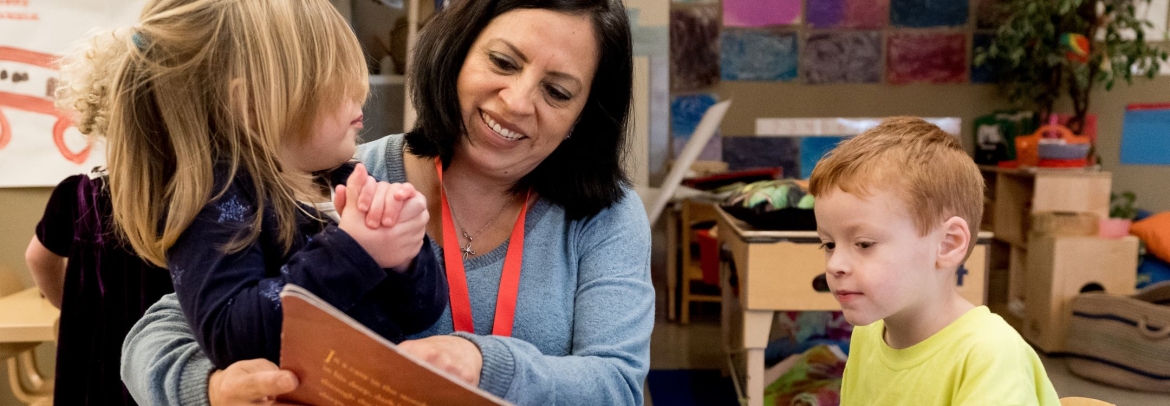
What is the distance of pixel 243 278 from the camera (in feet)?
2.53

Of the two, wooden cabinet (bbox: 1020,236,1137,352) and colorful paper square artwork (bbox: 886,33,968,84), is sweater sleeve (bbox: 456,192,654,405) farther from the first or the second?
colorful paper square artwork (bbox: 886,33,968,84)

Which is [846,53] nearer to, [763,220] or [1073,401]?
[763,220]

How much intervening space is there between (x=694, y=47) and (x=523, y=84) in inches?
174

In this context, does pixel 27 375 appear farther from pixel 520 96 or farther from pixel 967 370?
pixel 967 370

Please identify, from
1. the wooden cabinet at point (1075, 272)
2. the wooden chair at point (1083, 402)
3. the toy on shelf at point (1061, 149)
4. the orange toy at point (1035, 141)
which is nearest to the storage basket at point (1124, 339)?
the wooden cabinet at point (1075, 272)

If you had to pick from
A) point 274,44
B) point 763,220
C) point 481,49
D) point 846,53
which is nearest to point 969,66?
point 846,53

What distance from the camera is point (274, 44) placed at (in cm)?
85

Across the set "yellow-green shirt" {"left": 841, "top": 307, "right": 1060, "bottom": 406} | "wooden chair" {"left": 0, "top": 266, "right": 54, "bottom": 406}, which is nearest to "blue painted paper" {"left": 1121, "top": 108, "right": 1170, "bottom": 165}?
"yellow-green shirt" {"left": 841, "top": 307, "right": 1060, "bottom": 406}

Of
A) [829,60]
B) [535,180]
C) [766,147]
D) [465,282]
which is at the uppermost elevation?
[535,180]

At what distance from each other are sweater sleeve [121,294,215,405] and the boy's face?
31.3 inches

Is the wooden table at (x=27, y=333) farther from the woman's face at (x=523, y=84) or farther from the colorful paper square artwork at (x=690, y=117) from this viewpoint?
the colorful paper square artwork at (x=690, y=117)

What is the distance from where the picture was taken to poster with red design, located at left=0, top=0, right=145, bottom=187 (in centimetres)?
288

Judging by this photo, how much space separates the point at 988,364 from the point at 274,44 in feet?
3.14

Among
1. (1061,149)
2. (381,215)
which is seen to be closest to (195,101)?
(381,215)
